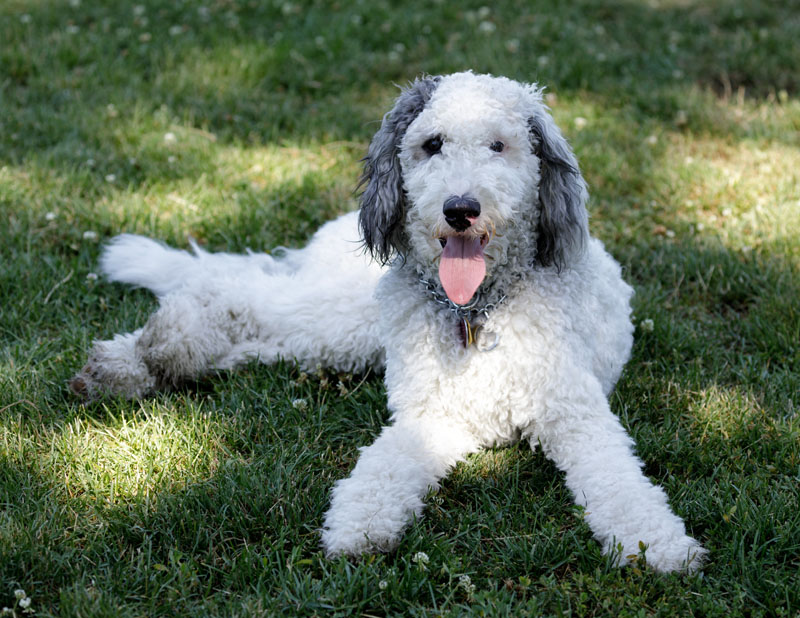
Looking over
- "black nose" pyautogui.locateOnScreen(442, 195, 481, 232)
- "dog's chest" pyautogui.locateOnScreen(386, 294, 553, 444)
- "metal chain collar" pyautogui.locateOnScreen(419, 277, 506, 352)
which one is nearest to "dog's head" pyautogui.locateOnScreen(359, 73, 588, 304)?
"black nose" pyautogui.locateOnScreen(442, 195, 481, 232)

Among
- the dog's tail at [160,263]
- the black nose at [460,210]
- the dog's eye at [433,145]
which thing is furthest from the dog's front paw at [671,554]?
the dog's tail at [160,263]

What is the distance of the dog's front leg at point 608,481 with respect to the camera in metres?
2.59

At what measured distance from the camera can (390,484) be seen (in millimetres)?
2828

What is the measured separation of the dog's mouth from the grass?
71 centimetres

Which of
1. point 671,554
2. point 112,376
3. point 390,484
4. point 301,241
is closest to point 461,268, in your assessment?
point 390,484

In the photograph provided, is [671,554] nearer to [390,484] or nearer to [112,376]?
[390,484]

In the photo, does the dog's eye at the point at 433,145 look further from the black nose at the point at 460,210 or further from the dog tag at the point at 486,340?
the dog tag at the point at 486,340

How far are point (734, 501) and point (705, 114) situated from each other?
Answer: 3823mm

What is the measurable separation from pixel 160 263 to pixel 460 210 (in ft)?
6.65

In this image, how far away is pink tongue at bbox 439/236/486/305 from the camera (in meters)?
2.79

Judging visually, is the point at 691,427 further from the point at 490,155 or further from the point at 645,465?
the point at 490,155

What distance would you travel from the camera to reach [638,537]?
262 cm

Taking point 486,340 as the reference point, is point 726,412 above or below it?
below

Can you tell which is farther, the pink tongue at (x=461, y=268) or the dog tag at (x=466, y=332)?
the dog tag at (x=466, y=332)
